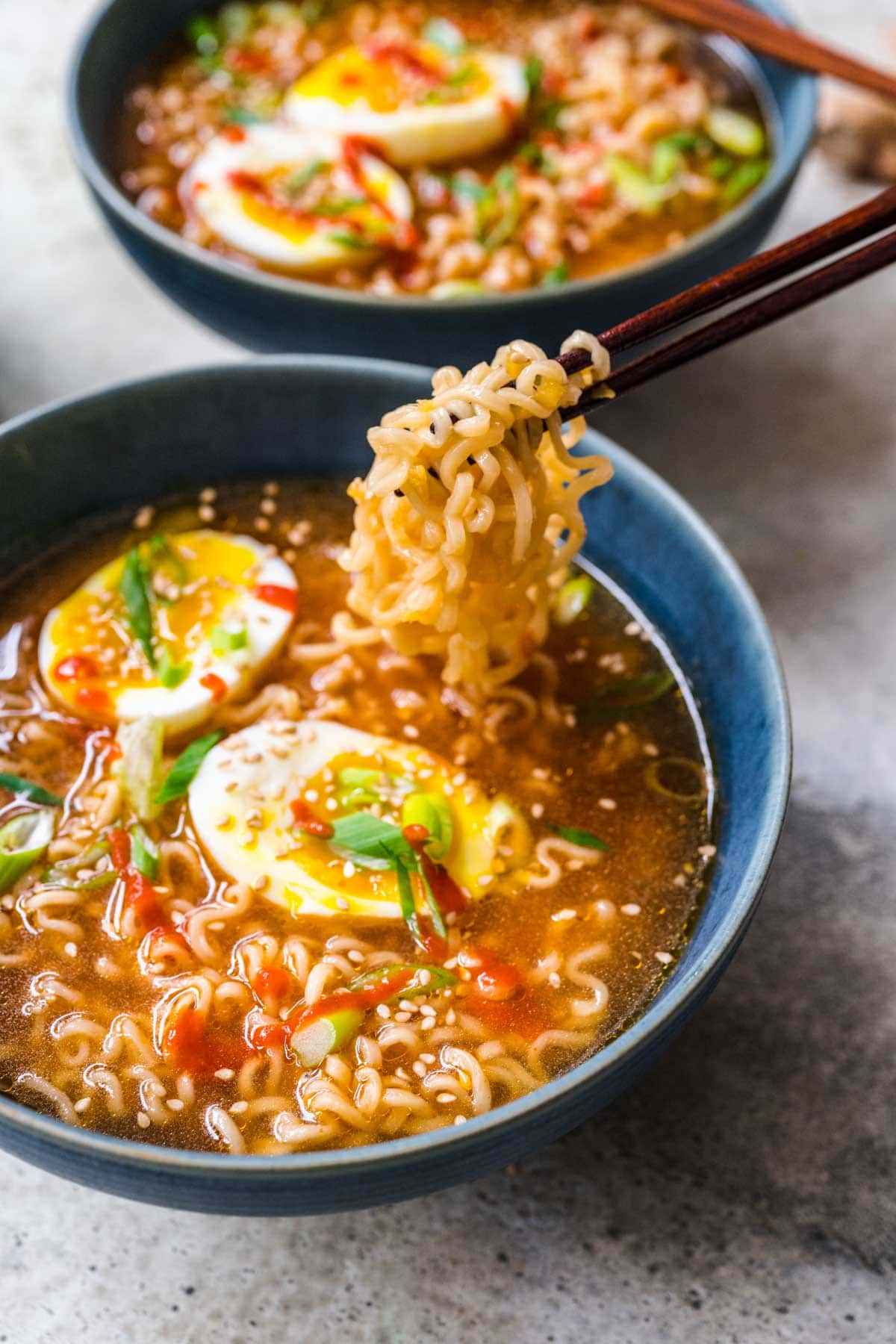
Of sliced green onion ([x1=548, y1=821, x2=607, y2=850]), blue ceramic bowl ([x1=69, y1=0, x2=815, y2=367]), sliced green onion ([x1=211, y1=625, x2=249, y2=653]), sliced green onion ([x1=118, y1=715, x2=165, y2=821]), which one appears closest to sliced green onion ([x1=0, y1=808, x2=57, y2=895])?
sliced green onion ([x1=118, y1=715, x2=165, y2=821])

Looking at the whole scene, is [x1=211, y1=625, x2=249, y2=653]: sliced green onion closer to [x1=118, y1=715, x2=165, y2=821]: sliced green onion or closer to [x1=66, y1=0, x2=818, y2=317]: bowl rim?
[x1=118, y1=715, x2=165, y2=821]: sliced green onion

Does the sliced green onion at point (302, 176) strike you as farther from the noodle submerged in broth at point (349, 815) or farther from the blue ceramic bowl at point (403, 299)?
the noodle submerged in broth at point (349, 815)

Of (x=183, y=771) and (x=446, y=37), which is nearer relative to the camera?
(x=183, y=771)

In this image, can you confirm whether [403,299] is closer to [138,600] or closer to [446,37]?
[138,600]

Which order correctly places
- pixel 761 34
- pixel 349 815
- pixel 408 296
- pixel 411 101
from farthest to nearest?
1. pixel 411 101
2. pixel 761 34
3. pixel 408 296
4. pixel 349 815

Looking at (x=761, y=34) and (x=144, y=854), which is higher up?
(x=761, y=34)

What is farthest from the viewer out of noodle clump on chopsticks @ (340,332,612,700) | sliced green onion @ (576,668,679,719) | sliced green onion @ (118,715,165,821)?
sliced green onion @ (576,668,679,719)

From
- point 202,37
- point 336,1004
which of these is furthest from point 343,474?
point 202,37

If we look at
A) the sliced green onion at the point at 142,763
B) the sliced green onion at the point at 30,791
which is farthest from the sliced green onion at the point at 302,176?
the sliced green onion at the point at 30,791
